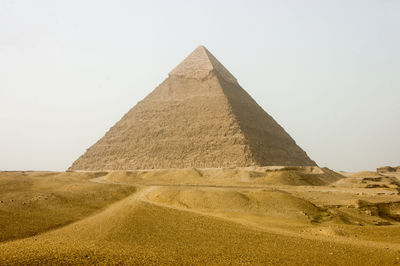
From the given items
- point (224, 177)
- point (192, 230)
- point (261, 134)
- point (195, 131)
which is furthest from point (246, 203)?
point (261, 134)

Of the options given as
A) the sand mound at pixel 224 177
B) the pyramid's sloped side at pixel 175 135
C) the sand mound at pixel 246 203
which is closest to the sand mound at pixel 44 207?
the sand mound at pixel 246 203

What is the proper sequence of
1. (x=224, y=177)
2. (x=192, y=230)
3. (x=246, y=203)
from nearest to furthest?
(x=192, y=230), (x=246, y=203), (x=224, y=177)

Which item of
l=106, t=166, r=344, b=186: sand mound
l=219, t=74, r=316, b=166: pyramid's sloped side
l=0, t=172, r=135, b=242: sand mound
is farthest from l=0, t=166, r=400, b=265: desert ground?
l=219, t=74, r=316, b=166: pyramid's sloped side

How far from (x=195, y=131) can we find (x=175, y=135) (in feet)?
7.27

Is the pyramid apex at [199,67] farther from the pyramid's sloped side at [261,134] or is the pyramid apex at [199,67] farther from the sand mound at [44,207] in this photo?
the sand mound at [44,207]

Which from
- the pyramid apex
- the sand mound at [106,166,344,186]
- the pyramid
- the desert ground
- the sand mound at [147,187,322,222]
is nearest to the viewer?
the desert ground

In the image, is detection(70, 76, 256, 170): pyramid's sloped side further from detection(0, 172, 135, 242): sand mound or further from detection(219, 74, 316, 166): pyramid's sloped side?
detection(0, 172, 135, 242): sand mound

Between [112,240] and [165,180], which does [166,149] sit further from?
[112,240]

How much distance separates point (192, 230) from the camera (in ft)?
16.8

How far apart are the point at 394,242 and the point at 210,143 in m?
26.0

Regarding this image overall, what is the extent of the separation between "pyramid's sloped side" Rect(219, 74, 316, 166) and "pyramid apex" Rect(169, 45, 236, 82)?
5.95 ft

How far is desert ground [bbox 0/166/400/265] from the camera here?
141 inches

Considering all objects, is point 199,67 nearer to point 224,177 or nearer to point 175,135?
point 175,135

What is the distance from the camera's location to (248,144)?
29.4 meters
